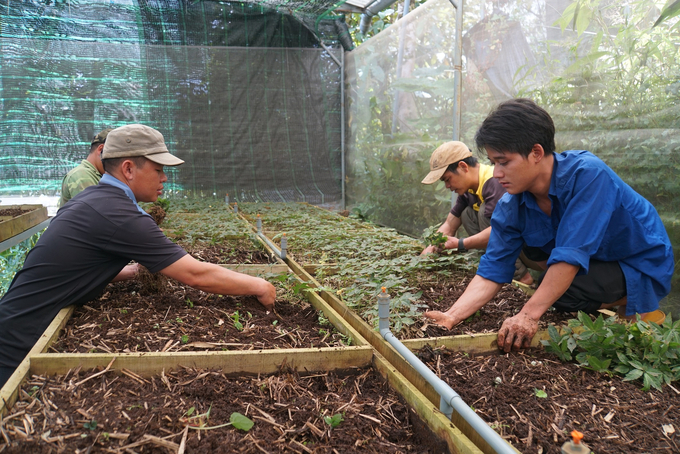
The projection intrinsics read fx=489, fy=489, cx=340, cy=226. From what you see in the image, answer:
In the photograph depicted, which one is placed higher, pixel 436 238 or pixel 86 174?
pixel 86 174

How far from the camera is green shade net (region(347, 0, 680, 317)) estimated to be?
3047 millimetres

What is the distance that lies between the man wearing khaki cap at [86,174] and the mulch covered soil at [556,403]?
3.02 metres

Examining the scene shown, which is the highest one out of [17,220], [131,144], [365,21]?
[365,21]

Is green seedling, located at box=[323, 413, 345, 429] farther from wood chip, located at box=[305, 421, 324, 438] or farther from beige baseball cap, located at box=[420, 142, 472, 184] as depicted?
beige baseball cap, located at box=[420, 142, 472, 184]

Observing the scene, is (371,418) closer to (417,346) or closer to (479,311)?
(417,346)

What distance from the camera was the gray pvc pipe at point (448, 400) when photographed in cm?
124

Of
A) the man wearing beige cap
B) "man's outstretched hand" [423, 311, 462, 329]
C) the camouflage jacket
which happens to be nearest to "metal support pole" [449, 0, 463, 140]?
the man wearing beige cap

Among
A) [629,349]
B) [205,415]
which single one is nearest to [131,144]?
[205,415]

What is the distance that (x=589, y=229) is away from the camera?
205 centimetres

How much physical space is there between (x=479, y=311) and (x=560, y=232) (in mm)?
655

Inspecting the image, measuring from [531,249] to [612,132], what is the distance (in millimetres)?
1342

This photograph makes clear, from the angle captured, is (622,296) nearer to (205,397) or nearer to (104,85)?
(205,397)

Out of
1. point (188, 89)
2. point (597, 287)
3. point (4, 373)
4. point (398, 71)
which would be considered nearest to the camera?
point (4, 373)

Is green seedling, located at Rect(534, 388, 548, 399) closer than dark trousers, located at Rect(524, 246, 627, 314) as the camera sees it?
Yes
